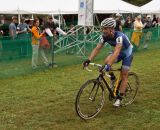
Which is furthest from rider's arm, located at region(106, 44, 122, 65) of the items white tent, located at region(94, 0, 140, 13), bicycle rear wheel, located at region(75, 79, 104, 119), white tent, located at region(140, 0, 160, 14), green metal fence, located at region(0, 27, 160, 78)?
white tent, located at region(140, 0, 160, 14)

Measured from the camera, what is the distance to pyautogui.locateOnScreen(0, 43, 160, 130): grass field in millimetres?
7242

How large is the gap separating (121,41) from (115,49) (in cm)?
20

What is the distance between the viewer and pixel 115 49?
7.58 m

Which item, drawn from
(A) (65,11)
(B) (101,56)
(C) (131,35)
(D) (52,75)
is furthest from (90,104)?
(A) (65,11)

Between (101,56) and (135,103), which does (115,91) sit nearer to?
(135,103)

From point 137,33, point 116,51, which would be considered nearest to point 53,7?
point 137,33

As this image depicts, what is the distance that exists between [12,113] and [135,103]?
267 centimetres

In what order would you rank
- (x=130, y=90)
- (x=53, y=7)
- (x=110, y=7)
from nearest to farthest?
1. (x=130, y=90)
2. (x=53, y=7)
3. (x=110, y=7)

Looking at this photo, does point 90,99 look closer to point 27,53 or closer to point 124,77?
point 124,77

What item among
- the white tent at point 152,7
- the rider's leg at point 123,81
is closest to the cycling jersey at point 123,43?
the rider's leg at point 123,81

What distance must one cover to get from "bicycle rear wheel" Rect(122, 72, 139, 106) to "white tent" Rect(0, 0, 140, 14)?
14481 millimetres

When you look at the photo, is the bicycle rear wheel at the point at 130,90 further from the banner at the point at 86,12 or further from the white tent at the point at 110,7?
the white tent at the point at 110,7

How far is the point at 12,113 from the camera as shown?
26.5 feet

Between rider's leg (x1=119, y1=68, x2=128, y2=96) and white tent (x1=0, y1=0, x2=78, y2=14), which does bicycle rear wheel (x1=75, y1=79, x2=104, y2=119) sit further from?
white tent (x1=0, y1=0, x2=78, y2=14)
